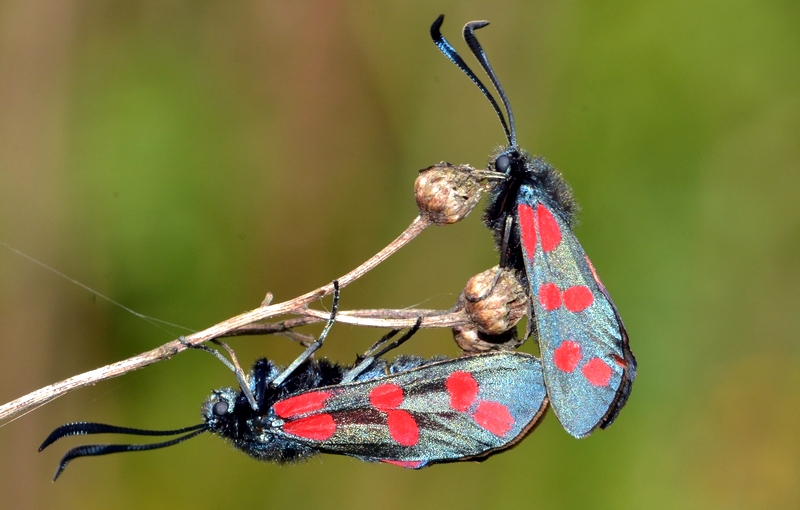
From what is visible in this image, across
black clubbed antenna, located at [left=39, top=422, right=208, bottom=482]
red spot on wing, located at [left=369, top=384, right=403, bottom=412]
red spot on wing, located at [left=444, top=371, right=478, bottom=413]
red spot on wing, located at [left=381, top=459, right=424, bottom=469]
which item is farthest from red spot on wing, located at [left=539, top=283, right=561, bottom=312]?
black clubbed antenna, located at [left=39, top=422, right=208, bottom=482]

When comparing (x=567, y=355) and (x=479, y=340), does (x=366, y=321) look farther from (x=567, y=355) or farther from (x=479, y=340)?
(x=567, y=355)

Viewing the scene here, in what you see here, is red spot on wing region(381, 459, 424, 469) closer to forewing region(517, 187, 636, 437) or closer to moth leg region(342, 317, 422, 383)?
moth leg region(342, 317, 422, 383)

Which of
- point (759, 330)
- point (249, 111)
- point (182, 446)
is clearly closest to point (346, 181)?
point (249, 111)

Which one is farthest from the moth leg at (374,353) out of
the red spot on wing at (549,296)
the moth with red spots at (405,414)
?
the red spot on wing at (549,296)

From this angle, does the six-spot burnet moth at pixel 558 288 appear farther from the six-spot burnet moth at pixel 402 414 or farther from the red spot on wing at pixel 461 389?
the red spot on wing at pixel 461 389

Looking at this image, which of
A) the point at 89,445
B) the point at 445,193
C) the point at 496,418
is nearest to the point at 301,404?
the point at 496,418

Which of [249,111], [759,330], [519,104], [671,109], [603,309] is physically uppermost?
[249,111]

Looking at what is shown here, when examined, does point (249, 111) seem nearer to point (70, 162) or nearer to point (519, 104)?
point (70, 162)
